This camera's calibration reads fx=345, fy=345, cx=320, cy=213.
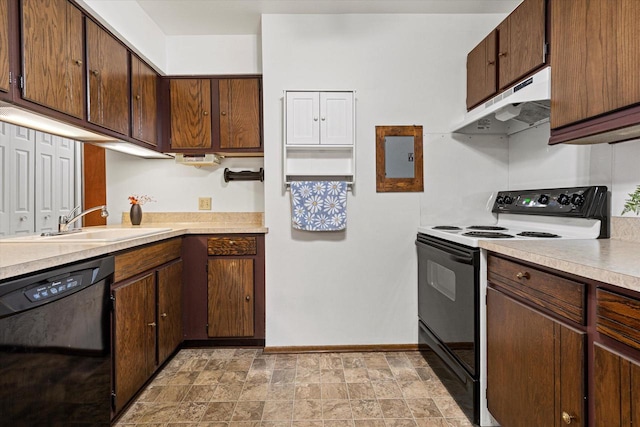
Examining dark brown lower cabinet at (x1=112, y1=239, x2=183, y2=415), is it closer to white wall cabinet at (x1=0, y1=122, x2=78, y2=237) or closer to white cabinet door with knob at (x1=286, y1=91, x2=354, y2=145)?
white wall cabinet at (x1=0, y1=122, x2=78, y2=237)

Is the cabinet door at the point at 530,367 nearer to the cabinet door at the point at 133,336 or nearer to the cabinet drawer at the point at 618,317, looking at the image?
the cabinet drawer at the point at 618,317

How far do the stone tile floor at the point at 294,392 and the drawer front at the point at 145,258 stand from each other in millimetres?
698

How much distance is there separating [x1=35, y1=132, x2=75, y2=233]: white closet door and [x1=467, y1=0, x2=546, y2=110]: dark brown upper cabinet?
2.69m

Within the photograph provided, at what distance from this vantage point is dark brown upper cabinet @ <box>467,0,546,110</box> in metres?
1.67

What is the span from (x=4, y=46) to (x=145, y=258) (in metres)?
1.10

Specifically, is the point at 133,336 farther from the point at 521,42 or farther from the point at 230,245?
the point at 521,42

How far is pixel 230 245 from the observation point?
2467 mm

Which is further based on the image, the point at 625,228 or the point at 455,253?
the point at 455,253

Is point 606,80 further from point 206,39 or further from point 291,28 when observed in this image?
point 206,39

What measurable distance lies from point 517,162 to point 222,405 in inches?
93.8

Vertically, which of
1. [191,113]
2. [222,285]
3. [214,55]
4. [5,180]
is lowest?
[222,285]

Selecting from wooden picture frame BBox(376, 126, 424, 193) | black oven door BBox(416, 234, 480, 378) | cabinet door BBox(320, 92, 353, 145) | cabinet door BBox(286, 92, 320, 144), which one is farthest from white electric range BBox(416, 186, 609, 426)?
cabinet door BBox(286, 92, 320, 144)

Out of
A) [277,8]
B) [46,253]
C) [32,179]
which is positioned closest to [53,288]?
[46,253]

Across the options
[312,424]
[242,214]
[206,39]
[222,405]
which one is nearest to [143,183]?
[242,214]
